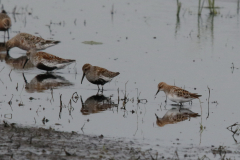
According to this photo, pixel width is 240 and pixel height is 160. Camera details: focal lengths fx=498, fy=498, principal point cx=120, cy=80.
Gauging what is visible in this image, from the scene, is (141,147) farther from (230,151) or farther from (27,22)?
(27,22)

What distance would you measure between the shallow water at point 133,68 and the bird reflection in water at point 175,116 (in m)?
0.14

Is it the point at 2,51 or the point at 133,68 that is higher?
the point at 2,51

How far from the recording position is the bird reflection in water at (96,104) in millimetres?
11180

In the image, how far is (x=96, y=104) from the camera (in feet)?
38.7

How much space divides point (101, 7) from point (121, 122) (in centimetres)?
2084

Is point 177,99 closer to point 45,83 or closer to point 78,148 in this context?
point 45,83

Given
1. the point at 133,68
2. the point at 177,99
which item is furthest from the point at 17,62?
the point at 177,99

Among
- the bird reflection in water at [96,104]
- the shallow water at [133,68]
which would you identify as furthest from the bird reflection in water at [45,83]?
the bird reflection in water at [96,104]

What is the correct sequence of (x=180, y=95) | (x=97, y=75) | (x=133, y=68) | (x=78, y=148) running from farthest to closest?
(x=133, y=68), (x=97, y=75), (x=180, y=95), (x=78, y=148)

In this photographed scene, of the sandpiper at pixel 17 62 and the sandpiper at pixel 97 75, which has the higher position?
the sandpiper at pixel 17 62

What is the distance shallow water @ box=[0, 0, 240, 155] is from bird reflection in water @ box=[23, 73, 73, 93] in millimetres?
26

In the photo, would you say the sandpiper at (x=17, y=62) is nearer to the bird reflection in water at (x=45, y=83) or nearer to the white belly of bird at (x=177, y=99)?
the bird reflection in water at (x=45, y=83)

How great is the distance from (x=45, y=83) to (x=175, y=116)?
4420mm

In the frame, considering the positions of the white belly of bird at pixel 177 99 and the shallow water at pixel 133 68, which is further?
the white belly of bird at pixel 177 99
